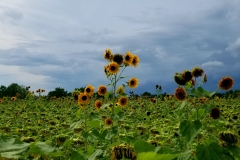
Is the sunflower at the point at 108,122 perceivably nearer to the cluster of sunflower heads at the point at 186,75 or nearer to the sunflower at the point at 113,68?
the sunflower at the point at 113,68

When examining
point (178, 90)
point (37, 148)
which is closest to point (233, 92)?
point (178, 90)

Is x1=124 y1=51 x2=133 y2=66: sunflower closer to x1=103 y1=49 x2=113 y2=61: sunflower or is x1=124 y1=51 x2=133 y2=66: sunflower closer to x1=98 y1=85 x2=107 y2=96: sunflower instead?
x1=103 y1=49 x2=113 y2=61: sunflower

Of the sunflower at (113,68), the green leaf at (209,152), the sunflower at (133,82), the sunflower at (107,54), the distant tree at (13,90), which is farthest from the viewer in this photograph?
the distant tree at (13,90)

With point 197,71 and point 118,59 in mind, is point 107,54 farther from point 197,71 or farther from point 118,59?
point 197,71

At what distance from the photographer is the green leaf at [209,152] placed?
203 cm

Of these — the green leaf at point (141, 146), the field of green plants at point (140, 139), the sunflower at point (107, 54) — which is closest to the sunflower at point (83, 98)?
the field of green plants at point (140, 139)

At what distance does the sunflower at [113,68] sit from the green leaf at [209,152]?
2068 mm

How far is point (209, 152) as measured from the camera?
6.67ft

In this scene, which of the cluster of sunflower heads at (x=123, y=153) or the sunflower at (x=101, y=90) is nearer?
the cluster of sunflower heads at (x=123, y=153)

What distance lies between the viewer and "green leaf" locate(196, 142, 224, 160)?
2029 mm

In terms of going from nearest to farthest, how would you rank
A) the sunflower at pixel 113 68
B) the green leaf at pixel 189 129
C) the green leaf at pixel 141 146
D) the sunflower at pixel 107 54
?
the green leaf at pixel 141 146 → the green leaf at pixel 189 129 → the sunflower at pixel 113 68 → the sunflower at pixel 107 54

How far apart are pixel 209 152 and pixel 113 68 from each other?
2.19 meters

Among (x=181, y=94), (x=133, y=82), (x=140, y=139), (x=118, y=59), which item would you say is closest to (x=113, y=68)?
(x=118, y=59)

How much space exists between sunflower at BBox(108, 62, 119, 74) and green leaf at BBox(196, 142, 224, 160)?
81.4 inches
